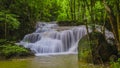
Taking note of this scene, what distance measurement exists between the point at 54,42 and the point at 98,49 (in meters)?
9.90

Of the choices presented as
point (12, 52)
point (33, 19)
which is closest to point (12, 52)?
point (12, 52)

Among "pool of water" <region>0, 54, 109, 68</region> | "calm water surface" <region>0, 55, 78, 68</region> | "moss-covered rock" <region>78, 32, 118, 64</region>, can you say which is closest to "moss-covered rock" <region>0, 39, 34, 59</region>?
"calm water surface" <region>0, 55, 78, 68</region>

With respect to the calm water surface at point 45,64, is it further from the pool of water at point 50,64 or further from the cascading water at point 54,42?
the cascading water at point 54,42

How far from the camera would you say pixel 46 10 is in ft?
118

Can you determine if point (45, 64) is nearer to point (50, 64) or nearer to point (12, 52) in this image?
point (50, 64)

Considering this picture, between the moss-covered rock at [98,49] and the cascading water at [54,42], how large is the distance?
716 centimetres

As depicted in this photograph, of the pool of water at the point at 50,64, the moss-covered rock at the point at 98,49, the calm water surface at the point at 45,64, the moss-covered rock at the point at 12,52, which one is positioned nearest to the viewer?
the moss-covered rock at the point at 98,49

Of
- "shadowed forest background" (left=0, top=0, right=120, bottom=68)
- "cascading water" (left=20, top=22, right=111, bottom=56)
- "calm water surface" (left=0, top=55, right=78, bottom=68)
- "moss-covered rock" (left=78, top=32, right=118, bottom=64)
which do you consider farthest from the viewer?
"cascading water" (left=20, top=22, right=111, bottom=56)

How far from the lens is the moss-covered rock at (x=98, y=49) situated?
35.9ft

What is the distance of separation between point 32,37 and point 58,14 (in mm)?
16935

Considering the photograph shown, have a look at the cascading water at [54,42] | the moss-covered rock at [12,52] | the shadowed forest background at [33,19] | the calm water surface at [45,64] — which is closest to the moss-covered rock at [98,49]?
the shadowed forest background at [33,19]

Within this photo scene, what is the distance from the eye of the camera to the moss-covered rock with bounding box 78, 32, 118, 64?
10953 millimetres

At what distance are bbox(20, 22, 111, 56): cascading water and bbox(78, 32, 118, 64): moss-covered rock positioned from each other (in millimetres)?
7159

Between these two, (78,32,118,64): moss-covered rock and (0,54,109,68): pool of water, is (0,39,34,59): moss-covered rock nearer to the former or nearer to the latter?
(0,54,109,68): pool of water
